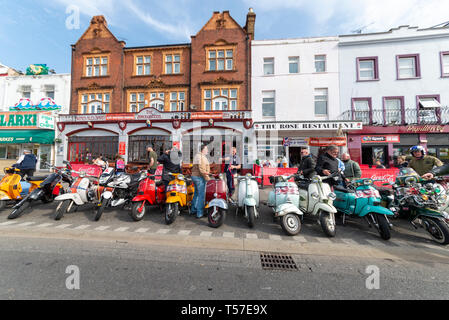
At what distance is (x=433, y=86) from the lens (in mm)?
13672

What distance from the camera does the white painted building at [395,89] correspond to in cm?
1346

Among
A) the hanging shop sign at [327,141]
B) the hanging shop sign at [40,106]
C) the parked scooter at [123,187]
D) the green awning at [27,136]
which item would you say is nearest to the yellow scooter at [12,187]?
the parked scooter at [123,187]

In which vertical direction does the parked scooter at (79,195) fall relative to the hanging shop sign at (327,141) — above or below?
below

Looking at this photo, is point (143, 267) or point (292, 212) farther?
point (292, 212)

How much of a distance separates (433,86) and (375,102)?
154 inches

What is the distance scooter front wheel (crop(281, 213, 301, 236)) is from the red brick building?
10448mm

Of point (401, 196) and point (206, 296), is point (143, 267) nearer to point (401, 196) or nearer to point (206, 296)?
point (206, 296)

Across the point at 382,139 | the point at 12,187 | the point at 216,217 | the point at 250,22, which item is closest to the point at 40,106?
Answer: the point at 12,187

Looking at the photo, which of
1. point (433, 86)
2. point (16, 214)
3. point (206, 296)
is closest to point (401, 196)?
point (206, 296)

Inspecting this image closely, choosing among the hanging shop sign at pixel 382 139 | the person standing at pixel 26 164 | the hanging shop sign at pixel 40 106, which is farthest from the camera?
the hanging shop sign at pixel 40 106

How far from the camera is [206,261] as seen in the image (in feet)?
9.48

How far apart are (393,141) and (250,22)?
14.4 meters

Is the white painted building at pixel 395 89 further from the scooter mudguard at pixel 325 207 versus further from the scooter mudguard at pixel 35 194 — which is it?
the scooter mudguard at pixel 35 194

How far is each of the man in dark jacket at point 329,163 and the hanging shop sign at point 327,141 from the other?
10.2 meters
